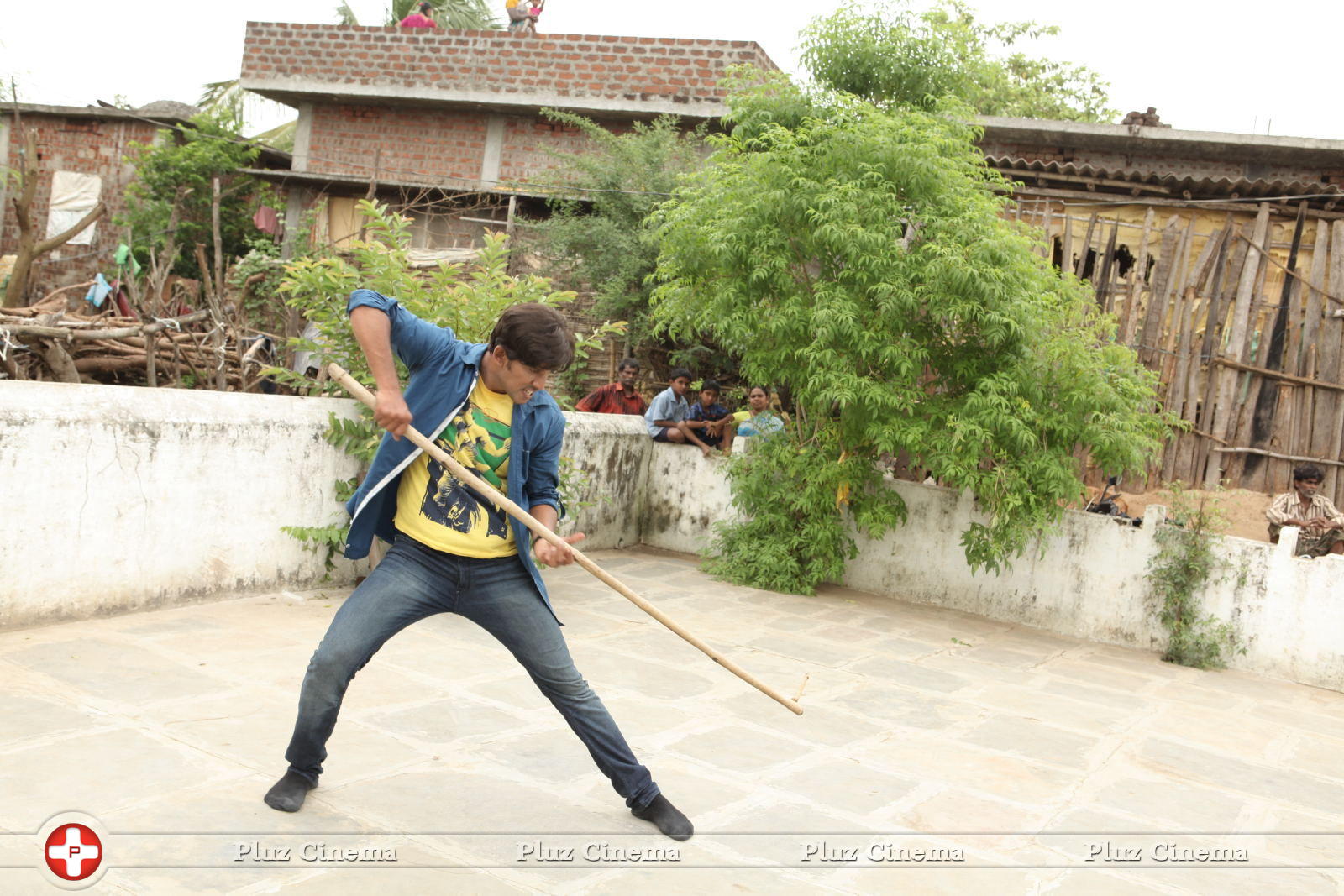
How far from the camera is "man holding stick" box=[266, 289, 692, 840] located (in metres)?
3.17

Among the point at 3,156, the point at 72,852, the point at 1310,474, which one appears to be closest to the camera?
the point at 72,852

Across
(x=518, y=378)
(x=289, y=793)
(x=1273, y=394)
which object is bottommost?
(x=289, y=793)

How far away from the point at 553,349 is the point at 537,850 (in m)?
1.53

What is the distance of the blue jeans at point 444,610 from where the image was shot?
3.16m

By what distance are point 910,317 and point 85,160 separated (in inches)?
629

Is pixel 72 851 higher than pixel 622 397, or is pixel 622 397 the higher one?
pixel 622 397

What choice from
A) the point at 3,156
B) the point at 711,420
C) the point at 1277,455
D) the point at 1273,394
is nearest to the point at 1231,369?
the point at 1273,394

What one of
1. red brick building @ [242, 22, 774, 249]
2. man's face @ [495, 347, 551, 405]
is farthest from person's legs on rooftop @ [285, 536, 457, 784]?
red brick building @ [242, 22, 774, 249]

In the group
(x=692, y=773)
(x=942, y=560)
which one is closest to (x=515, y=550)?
(x=692, y=773)

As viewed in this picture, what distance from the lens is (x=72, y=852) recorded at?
2.83 m

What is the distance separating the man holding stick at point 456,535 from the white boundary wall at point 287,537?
8.06 ft

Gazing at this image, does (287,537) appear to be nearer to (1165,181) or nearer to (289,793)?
(289,793)

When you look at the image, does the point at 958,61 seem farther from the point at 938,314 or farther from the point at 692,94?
the point at 692,94

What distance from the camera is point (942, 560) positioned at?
8.29m
